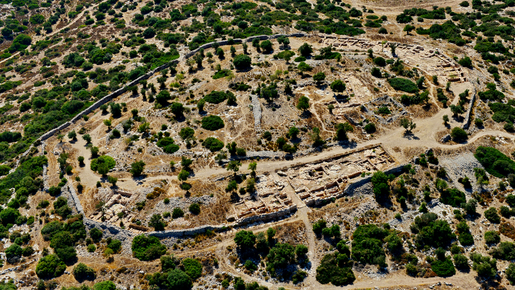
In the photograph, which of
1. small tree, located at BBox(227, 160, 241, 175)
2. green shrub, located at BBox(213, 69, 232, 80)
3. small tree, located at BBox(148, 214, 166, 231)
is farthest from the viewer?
green shrub, located at BBox(213, 69, 232, 80)

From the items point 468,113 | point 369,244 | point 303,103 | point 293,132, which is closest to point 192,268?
point 369,244

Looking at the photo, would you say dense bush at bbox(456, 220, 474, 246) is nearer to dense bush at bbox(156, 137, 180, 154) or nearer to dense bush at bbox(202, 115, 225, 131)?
dense bush at bbox(202, 115, 225, 131)

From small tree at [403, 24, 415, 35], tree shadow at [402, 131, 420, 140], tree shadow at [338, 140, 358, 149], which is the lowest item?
tree shadow at [338, 140, 358, 149]

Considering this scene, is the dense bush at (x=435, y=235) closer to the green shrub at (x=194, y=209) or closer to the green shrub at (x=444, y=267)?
the green shrub at (x=444, y=267)

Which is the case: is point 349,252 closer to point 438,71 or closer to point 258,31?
point 438,71

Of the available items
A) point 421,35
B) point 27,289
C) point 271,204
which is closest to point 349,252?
point 271,204

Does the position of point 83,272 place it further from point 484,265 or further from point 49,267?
point 484,265

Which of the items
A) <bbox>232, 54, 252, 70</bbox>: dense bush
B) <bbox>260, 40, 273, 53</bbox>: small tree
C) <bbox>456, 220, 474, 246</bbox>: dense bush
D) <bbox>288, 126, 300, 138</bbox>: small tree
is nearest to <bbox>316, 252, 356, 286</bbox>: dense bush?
<bbox>456, 220, 474, 246</bbox>: dense bush
